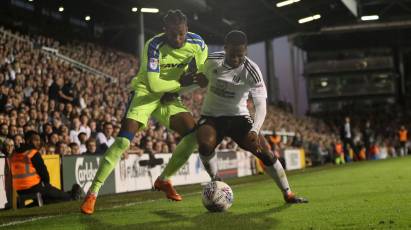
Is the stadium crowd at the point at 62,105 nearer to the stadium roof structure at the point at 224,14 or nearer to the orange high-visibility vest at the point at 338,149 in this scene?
the stadium roof structure at the point at 224,14

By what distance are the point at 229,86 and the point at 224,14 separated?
95.1ft

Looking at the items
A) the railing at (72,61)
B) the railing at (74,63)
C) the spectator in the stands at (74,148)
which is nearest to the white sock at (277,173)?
the spectator in the stands at (74,148)

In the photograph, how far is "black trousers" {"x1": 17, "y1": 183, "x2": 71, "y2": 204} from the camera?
10391 mm

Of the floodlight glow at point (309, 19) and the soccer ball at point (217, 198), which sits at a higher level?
the floodlight glow at point (309, 19)

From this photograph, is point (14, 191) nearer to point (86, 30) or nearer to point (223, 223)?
point (223, 223)

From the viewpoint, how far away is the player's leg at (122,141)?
7.02m

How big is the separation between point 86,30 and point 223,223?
96.5 ft

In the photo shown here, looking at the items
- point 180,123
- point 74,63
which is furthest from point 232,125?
point 74,63

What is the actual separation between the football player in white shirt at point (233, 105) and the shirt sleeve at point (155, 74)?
46 cm

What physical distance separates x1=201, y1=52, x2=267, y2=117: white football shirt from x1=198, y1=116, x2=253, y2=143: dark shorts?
0.20 feet

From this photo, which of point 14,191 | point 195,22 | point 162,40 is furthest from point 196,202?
point 195,22

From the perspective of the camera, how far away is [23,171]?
34.0 ft

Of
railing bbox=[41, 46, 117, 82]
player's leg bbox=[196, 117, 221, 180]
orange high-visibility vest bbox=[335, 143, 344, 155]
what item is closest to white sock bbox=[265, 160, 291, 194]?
player's leg bbox=[196, 117, 221, 180]

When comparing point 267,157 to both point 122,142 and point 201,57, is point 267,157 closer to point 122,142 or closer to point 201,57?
point 201,57
